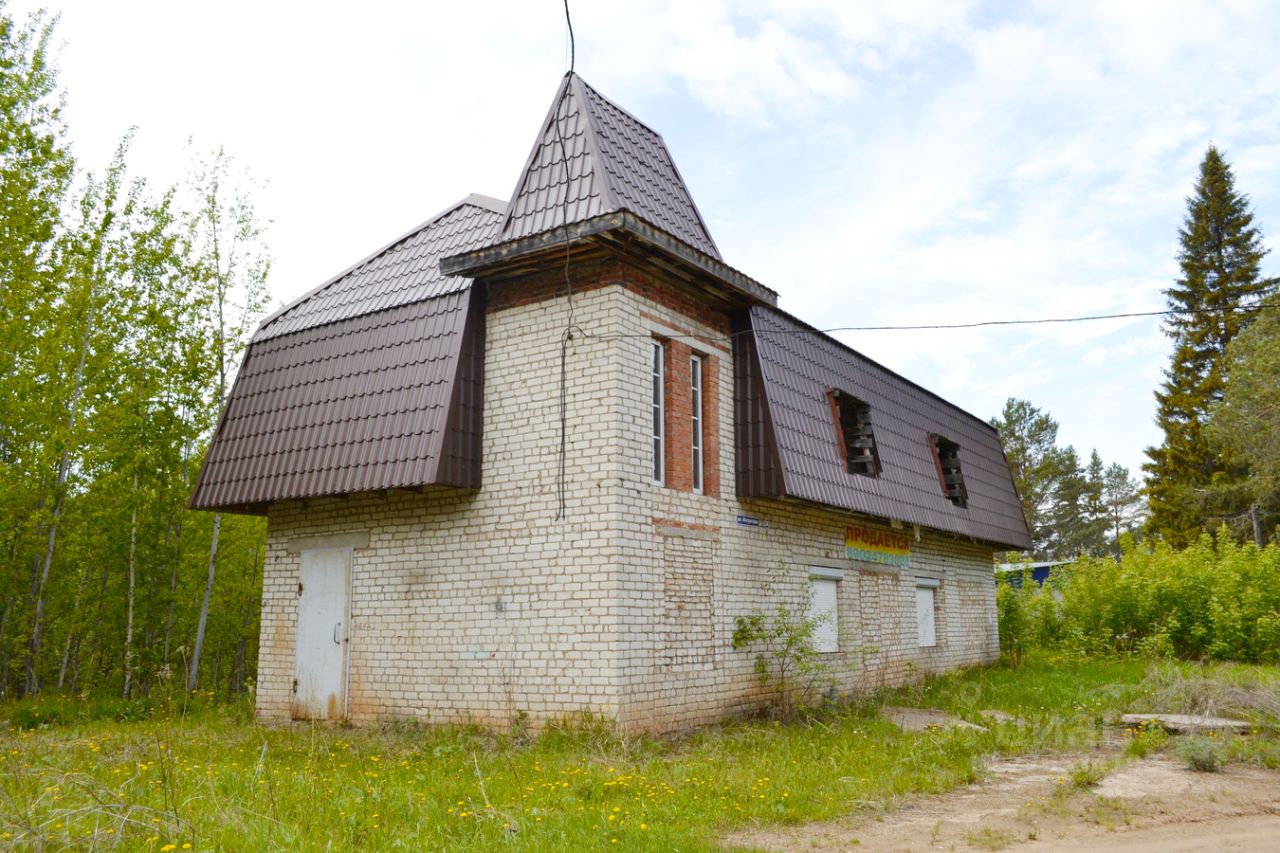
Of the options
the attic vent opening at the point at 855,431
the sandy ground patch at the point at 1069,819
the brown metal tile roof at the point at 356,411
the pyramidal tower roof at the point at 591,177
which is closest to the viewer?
the sandy ground patch at the point at 1069,819

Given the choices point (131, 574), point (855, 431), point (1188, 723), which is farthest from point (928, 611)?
point (131, 574)

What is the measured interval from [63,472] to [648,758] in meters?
11.3

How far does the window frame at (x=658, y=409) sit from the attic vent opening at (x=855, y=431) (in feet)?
12.1

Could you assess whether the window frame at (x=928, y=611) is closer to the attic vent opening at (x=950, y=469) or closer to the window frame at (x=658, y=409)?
the attic vent opening at (x=950, y=469)

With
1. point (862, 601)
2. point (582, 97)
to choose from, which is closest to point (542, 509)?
point (582, 97)

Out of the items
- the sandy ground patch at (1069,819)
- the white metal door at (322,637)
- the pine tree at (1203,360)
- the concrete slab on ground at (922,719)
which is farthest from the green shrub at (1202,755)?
the pine tree at (1203,360)

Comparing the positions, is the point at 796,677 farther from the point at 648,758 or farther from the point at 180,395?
the point at 180,395

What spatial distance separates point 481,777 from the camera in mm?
7062

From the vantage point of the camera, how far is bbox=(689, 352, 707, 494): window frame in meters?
10.9

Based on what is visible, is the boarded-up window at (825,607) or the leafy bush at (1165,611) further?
the leafy bush at (1165,611)

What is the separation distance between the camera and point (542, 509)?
9906 mm

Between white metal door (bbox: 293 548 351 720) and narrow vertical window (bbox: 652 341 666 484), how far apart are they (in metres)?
Answer: 4.15

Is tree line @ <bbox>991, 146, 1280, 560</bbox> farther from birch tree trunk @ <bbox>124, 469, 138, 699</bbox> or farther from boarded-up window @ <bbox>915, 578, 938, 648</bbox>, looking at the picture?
birch tree trunk @ <bbox>124, 469, 138, 699</bbox>

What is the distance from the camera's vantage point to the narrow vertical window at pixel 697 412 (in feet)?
35.9
